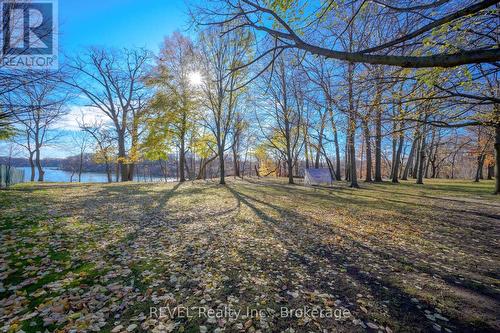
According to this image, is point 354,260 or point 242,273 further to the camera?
point 354,260

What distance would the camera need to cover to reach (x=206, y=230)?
623cm

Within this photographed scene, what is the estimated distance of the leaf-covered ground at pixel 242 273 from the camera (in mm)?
2717

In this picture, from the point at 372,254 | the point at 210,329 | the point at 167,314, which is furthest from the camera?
the point at 372,254

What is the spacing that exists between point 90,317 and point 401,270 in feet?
16.4

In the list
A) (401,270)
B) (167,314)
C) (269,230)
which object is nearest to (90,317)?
(167,314)

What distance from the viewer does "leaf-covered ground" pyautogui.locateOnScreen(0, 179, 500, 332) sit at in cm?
272

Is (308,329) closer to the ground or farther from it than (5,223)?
closer to the ground

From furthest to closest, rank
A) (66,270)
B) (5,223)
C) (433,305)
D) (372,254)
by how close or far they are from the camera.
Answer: (5,223) → (372,254) → (66,270) → (433,305)

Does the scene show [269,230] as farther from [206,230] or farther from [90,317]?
[90,317]

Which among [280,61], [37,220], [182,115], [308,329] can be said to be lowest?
[308,329]

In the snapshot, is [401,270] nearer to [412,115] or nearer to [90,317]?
[90,317]

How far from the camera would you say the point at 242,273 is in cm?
386

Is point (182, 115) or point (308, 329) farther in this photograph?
point (182, 115)

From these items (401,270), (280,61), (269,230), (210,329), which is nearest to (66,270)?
(210,329)
